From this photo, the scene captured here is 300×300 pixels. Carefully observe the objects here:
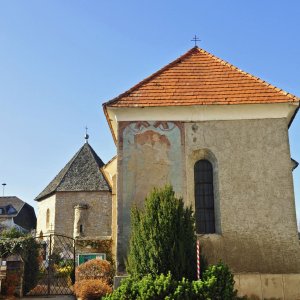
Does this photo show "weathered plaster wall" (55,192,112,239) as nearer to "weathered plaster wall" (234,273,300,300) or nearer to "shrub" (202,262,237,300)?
"weathered plaster wall" (234,273,300,300)

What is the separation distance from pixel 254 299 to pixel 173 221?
3320 mm

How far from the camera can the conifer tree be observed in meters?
11.2

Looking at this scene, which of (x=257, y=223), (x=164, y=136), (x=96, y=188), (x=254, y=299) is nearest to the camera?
(x=254, y=299)

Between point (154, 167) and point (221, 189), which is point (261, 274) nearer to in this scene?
point (221, 189)

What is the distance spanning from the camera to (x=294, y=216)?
44.2ft

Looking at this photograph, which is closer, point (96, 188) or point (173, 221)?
point (173, 221)

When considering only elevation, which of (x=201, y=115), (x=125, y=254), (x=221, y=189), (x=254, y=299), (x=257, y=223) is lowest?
(x=254, y=299)

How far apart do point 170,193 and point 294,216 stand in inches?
161

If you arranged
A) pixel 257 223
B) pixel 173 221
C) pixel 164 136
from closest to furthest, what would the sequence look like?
pixel 173 221, pixel 257 223, pixel 164 136

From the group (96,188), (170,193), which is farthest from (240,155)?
(96,188)

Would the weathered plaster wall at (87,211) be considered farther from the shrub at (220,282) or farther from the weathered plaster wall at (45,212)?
the shrub at (220,282)

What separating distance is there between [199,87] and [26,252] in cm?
892

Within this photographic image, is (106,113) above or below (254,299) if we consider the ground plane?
above

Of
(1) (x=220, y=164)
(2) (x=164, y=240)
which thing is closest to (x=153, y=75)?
(1) (x=220, y=164)
